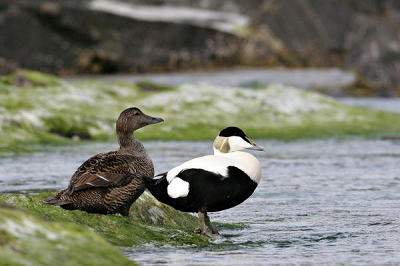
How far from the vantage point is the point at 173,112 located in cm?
2286

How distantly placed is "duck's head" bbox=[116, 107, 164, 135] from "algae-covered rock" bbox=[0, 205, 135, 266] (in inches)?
123

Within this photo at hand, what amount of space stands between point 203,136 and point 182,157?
11.9 ft

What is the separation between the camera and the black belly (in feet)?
30.7

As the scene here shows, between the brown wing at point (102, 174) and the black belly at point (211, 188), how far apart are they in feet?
0.96

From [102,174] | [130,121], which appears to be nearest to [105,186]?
[102,174]

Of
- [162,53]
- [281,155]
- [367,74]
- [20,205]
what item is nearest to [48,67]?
[162,53]

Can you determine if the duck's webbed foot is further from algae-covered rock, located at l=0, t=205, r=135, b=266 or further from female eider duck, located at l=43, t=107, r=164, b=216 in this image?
algae-covered rock, located at l=0, t=205, r=135, b=266

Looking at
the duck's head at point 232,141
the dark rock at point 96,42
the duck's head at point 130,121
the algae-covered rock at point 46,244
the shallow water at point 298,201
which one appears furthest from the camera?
the dark rock at point 96,42

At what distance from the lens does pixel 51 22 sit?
3909 centimetres

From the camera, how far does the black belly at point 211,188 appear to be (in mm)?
9344

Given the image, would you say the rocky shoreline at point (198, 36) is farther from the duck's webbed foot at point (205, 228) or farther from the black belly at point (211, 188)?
the black belly at point (211, 188)

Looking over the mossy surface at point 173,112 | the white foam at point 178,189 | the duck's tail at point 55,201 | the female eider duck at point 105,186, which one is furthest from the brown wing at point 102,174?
the mossy surface at point 173,112

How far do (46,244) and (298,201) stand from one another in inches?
246

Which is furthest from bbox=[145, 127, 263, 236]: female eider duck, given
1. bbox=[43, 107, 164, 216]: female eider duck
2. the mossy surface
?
the mossy surface
